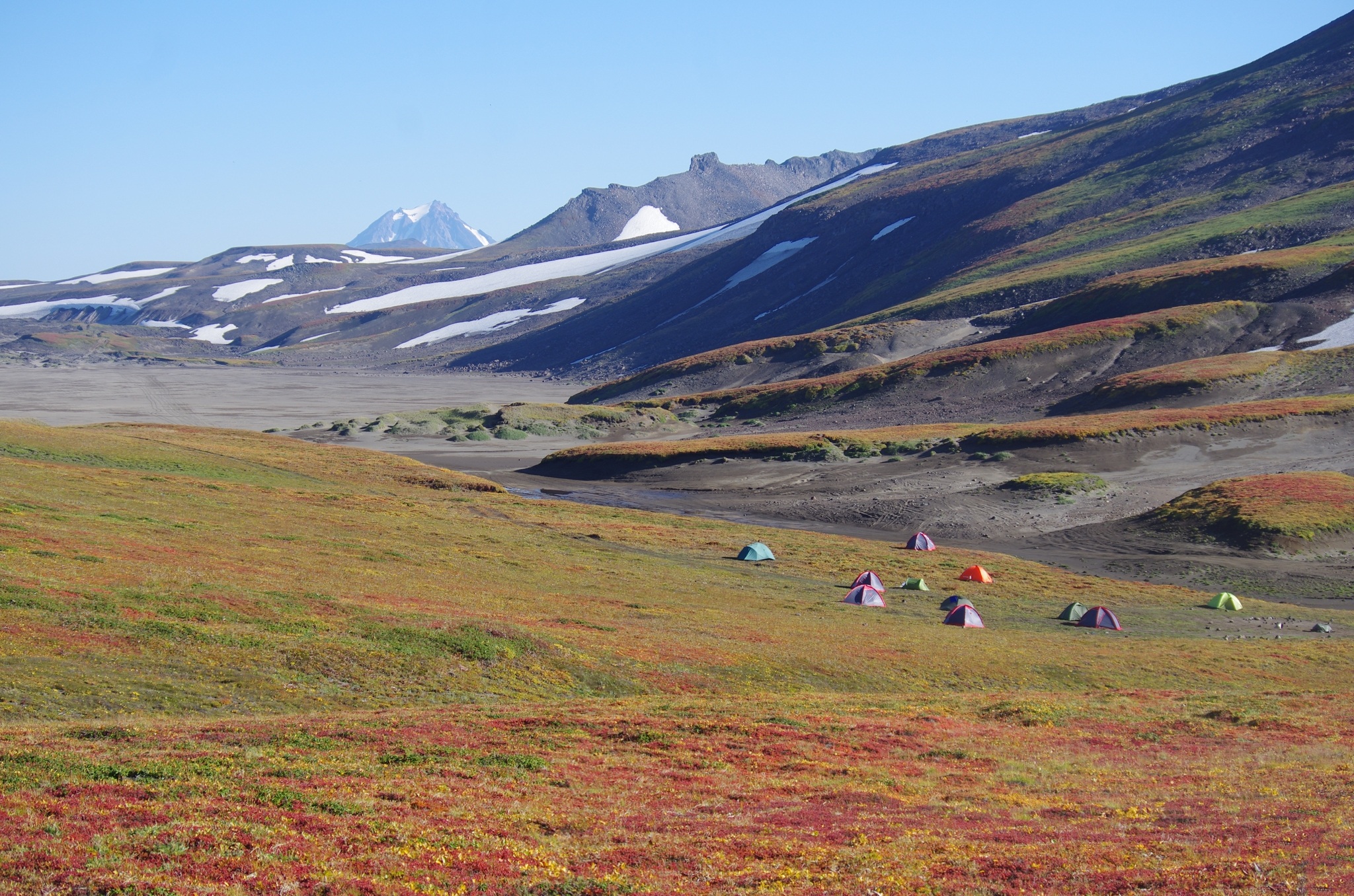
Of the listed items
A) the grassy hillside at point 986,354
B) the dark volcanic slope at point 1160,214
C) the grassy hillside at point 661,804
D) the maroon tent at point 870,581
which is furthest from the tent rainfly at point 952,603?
the dark volcanic slope at point 1160,214

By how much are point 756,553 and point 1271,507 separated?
30262 millimetres

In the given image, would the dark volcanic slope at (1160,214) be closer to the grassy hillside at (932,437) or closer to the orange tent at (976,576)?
the grassy hillside at (932,437)

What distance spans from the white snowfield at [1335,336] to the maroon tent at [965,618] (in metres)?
79.1

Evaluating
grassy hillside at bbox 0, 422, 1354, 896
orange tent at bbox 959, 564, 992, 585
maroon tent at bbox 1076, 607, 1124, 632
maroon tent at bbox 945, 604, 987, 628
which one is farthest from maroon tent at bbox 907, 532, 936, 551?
maroon tent at bbox 945, 604, 987, 628

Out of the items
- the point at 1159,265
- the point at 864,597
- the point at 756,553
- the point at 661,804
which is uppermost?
the point at 1159,265

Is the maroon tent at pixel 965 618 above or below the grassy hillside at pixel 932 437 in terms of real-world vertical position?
below

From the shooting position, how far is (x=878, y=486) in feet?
236

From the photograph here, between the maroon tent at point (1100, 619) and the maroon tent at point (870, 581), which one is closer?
the maroon tent at point (1100, 619)

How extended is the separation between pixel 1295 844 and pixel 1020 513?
52.2 metres

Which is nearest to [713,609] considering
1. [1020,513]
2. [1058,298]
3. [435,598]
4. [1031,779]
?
[435,598]

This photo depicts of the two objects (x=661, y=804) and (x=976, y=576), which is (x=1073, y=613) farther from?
(x=661, y=804)

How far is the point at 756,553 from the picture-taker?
49844mm

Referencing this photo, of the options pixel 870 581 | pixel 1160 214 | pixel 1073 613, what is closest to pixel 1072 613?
pixel 1073 613

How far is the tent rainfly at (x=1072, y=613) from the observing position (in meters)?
41.4
